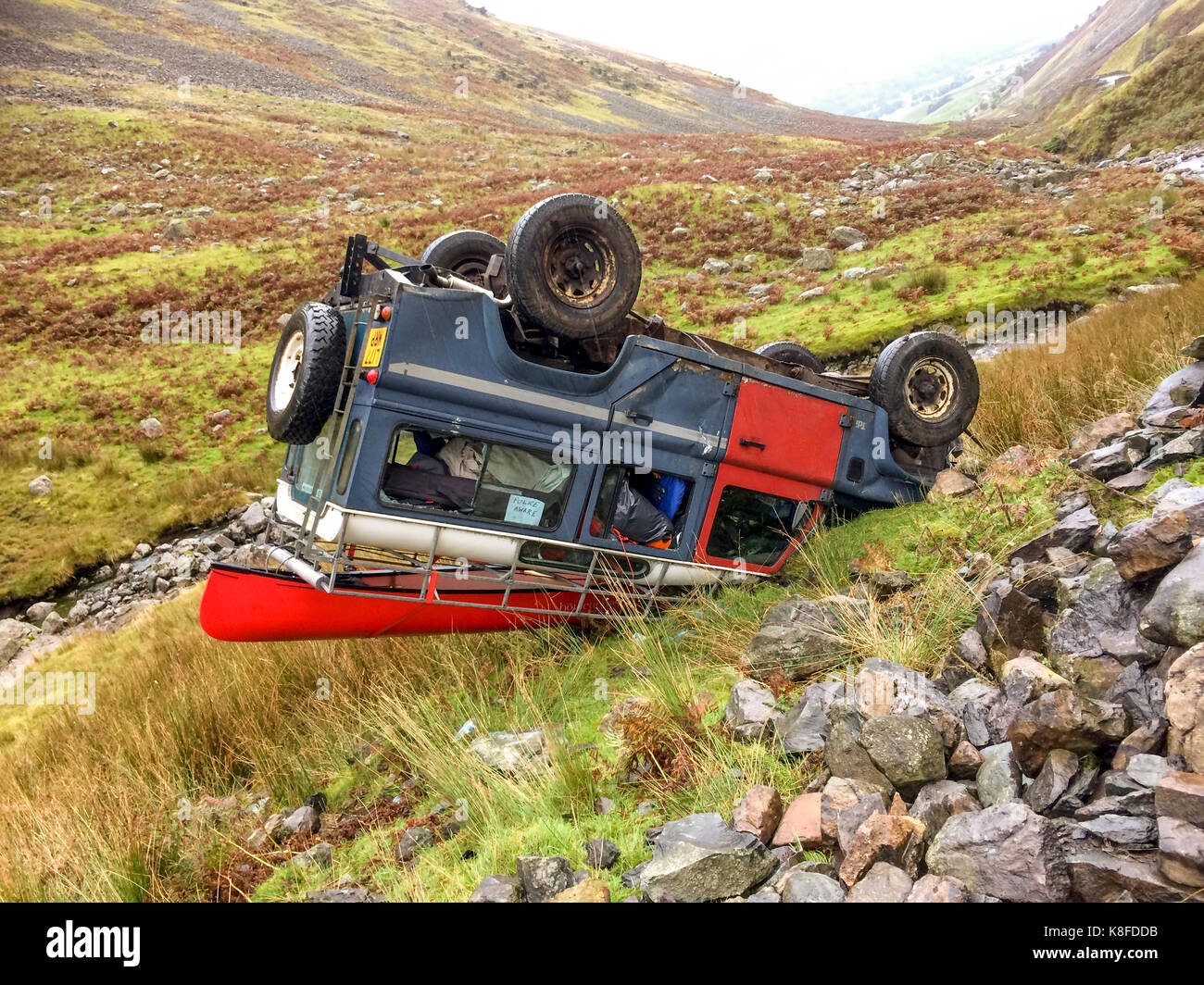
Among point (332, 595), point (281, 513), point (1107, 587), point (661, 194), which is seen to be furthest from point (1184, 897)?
point (661, 194)

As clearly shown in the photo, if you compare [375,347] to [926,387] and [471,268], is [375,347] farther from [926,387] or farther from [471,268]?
[926,387]

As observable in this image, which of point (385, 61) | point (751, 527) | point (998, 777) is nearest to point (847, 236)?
point (751, 527)

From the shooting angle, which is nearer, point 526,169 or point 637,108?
point 526,169

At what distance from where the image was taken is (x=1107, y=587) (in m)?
3.71

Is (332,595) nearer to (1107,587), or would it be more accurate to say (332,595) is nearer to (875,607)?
(875,607)

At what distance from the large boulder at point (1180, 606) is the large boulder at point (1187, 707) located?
20 centimetres

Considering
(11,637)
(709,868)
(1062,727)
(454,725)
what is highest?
(1062,727)

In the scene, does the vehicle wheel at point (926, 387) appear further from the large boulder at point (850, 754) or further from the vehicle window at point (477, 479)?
the large boulder at point (850, 754)

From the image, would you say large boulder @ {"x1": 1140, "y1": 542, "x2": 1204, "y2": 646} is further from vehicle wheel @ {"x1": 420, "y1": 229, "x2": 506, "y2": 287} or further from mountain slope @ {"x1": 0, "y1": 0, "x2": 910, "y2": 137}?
mountain slope @ {"x1": 0, "y1": 0, "x2": 910, "y2": 137}

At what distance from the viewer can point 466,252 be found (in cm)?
781

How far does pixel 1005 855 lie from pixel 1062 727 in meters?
0.75

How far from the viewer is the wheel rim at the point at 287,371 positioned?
6.13m

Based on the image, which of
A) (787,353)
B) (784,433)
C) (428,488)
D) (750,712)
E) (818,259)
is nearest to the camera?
(750,712)

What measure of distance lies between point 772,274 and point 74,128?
3013cm
